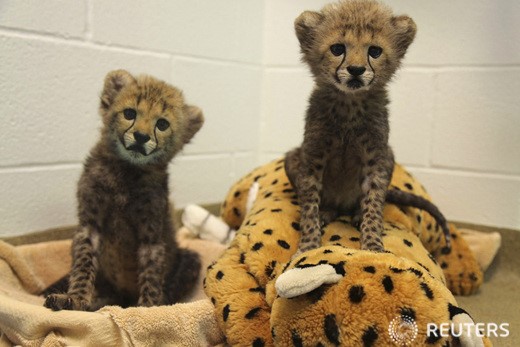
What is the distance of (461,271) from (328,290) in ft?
3.41

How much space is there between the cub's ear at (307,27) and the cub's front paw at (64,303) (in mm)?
905

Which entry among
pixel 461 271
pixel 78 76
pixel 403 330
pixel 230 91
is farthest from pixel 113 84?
pixel 461 271

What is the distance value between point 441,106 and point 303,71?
27.5 inches

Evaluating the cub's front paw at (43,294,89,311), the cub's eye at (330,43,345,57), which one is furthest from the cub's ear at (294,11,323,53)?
the cub's front paw at (43,294,89,311)

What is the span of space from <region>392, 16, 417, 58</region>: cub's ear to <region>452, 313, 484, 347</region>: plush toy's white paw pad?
75 centimetres

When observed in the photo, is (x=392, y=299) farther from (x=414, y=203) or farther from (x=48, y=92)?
(x=48, y=92)

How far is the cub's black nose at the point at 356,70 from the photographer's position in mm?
1270

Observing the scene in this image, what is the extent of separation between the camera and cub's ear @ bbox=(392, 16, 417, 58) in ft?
4.53

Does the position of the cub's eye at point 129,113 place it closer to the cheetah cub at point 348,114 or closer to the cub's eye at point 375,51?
the cheetah cub at point 348,114

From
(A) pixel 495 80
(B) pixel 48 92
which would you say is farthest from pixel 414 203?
(B) pixel 48 92

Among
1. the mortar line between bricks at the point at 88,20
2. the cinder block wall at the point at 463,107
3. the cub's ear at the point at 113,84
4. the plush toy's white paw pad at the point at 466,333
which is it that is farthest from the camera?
the cinder block wall at the point at 463,107

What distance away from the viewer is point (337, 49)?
133 cm

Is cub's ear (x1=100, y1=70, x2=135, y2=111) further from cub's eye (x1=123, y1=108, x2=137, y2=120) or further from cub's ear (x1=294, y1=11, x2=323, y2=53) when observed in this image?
cub's ear (x1=294, y1=11, x2=323, y2=53)

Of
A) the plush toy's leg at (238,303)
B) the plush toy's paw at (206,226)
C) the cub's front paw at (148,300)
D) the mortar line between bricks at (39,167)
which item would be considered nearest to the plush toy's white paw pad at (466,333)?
the plush toy's leg at (238,303)
